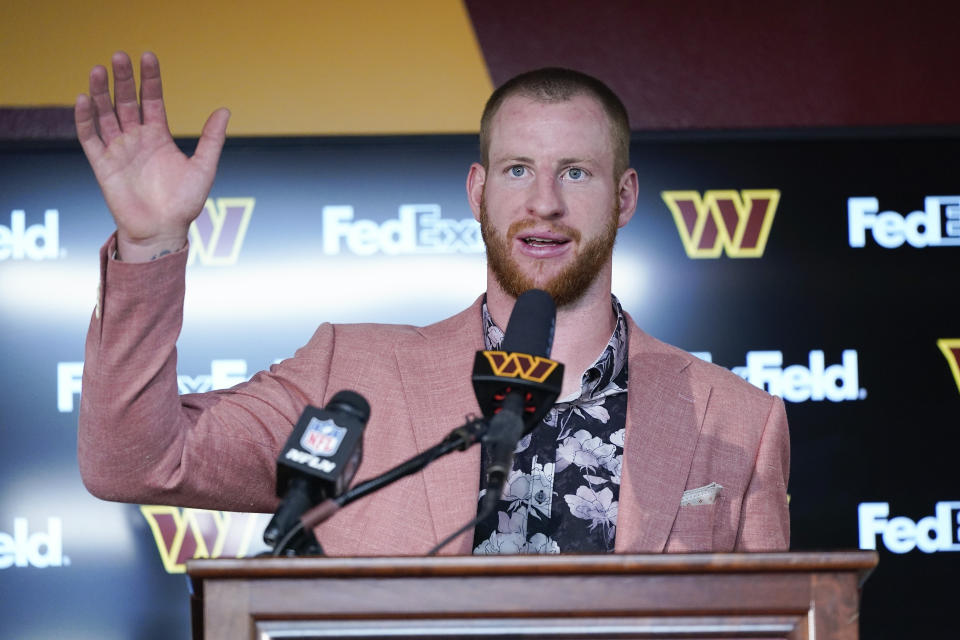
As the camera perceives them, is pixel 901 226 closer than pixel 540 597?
No

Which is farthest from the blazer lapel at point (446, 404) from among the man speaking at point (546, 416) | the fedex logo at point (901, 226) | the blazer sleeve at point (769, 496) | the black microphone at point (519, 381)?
the fedex logo at point (901, 226)

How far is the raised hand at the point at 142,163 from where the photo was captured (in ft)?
4.48

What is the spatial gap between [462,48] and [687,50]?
0.61 meters

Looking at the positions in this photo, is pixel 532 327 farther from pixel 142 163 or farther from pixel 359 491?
pixel 142 163

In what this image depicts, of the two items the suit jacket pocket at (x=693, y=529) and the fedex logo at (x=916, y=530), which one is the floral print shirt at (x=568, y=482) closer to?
the suit jacket pocket at (x=693, y=529)

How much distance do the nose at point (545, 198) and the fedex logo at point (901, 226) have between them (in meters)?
1.22

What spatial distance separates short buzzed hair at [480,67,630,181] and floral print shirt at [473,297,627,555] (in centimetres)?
42

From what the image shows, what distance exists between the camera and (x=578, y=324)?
2033 millimetres

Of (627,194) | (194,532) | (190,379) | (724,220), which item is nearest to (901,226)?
(724,220)

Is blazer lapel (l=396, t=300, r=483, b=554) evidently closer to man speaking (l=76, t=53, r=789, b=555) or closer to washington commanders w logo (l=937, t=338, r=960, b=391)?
man speaking (l=76, t=53, r=789, b=555)

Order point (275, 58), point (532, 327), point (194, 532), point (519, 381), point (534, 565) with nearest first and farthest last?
1. point (534, 565)
2. point (519, 381)
3. point (532, 327)
4. point (194, 532)
5. point (275, 58)

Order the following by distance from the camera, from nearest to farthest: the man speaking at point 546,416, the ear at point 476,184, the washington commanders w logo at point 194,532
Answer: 1. the man speaking at point 546,416
2. the ear at point 476,184
3. the washington commanders w logo at point 194,532

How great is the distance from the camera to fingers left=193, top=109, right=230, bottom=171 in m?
1.45

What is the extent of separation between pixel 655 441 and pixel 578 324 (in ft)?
0.86
